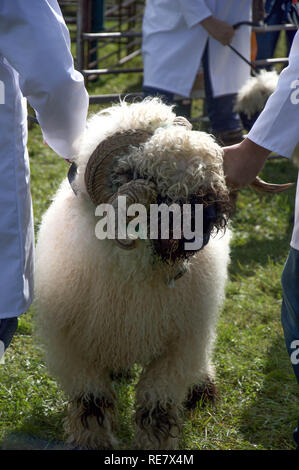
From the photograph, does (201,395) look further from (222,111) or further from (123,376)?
(222,111)

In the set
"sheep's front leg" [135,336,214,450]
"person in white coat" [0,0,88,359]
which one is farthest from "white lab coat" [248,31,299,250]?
"sheep's front leg" [135,336,214,450]

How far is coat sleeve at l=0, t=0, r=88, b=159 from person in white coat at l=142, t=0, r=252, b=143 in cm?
261

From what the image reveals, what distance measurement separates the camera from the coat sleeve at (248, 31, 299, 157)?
2285 mm

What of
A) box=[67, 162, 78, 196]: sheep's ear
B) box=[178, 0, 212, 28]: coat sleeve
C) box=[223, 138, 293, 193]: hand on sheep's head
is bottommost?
box=[67, 162, 78, 196]: sheep's ear

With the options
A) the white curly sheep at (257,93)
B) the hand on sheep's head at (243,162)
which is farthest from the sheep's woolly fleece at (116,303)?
the white curly sheep at (257,93)

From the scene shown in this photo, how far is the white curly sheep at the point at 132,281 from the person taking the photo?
221 centimetres

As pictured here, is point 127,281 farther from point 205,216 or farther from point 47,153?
point 47,153

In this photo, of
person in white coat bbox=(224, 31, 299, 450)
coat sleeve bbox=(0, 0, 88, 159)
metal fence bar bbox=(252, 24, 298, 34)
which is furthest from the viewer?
metal fence bar bbox=(252, 24, 298, 34)

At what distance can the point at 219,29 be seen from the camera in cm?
462

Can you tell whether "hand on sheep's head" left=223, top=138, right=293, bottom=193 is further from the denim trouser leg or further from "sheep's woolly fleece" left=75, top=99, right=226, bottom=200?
the denim trouser leg

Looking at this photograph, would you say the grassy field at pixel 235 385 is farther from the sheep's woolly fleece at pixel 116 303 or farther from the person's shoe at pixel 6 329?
the person's shoe at pixel 6 329

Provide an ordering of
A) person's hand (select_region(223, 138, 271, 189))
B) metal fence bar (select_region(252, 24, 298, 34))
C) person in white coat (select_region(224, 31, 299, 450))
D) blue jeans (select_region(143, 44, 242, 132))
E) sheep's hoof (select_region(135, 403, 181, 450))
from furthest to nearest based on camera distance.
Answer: metal fence bar (select_region(252, 24, 298, 34))
blue jeans (select_region(143, 44, 242, 132))
sheep's hoof (select_region(135, 403, 181, 450))
person's hand (select_region(223, 138, 271, 189))
person in white coat (select_region(224, 31, 299, 450))

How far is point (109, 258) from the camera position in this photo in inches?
96.1

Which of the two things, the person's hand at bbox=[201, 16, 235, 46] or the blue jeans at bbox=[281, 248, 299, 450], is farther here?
the person's hand at bbox=[201, 16, 235, 46]
